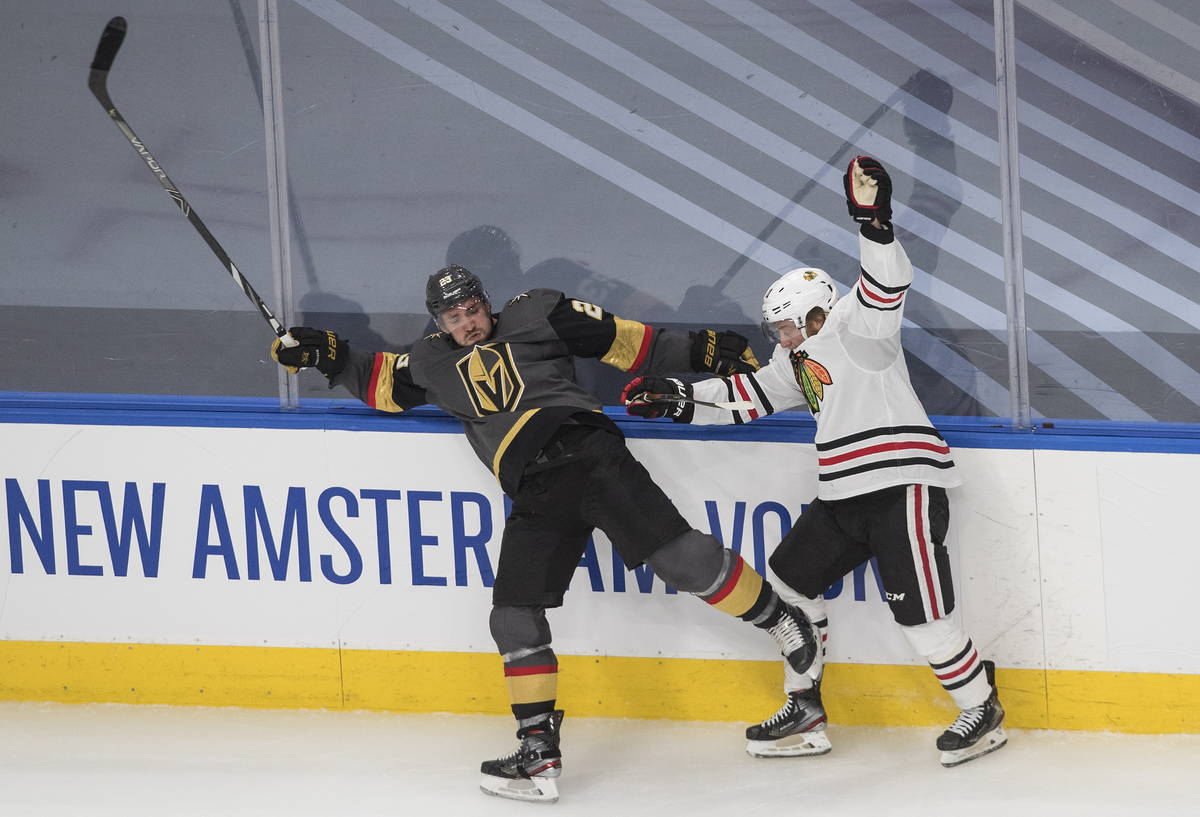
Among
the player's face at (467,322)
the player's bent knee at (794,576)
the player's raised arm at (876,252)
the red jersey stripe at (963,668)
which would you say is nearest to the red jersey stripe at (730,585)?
the player's bent knee at (794,576)

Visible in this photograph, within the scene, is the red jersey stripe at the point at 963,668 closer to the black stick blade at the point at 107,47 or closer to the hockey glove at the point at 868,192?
the hockey glove at the point at 868,192

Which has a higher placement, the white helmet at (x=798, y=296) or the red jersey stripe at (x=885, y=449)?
the white helmet at (x=798, y=296)

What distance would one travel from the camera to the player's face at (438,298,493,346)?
2.97 metres

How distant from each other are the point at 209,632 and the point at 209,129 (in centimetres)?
126

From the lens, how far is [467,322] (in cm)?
298

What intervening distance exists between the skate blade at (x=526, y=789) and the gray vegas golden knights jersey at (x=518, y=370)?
0.62m

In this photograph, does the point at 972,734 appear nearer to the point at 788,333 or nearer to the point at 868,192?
the point at 788,333

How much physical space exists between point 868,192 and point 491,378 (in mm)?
930

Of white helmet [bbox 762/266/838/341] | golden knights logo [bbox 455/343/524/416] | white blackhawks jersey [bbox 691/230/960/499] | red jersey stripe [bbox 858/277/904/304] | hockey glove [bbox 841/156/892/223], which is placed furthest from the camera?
golden knights logo [bbox 455/343/524/416]

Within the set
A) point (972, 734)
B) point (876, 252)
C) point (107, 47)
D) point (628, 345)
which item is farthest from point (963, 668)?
point (107, 47)

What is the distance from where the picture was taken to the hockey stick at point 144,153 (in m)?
3.04

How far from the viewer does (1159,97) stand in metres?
2.95

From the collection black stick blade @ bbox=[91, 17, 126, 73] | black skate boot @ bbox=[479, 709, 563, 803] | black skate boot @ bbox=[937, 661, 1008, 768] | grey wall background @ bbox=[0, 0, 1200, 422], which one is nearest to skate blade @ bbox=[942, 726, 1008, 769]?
black skate boot @ bbox=[937, 661, 1008, 768]

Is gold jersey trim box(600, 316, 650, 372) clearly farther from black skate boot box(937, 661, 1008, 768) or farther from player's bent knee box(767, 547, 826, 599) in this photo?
black skate boot box(937, 661, 1008, 768)
